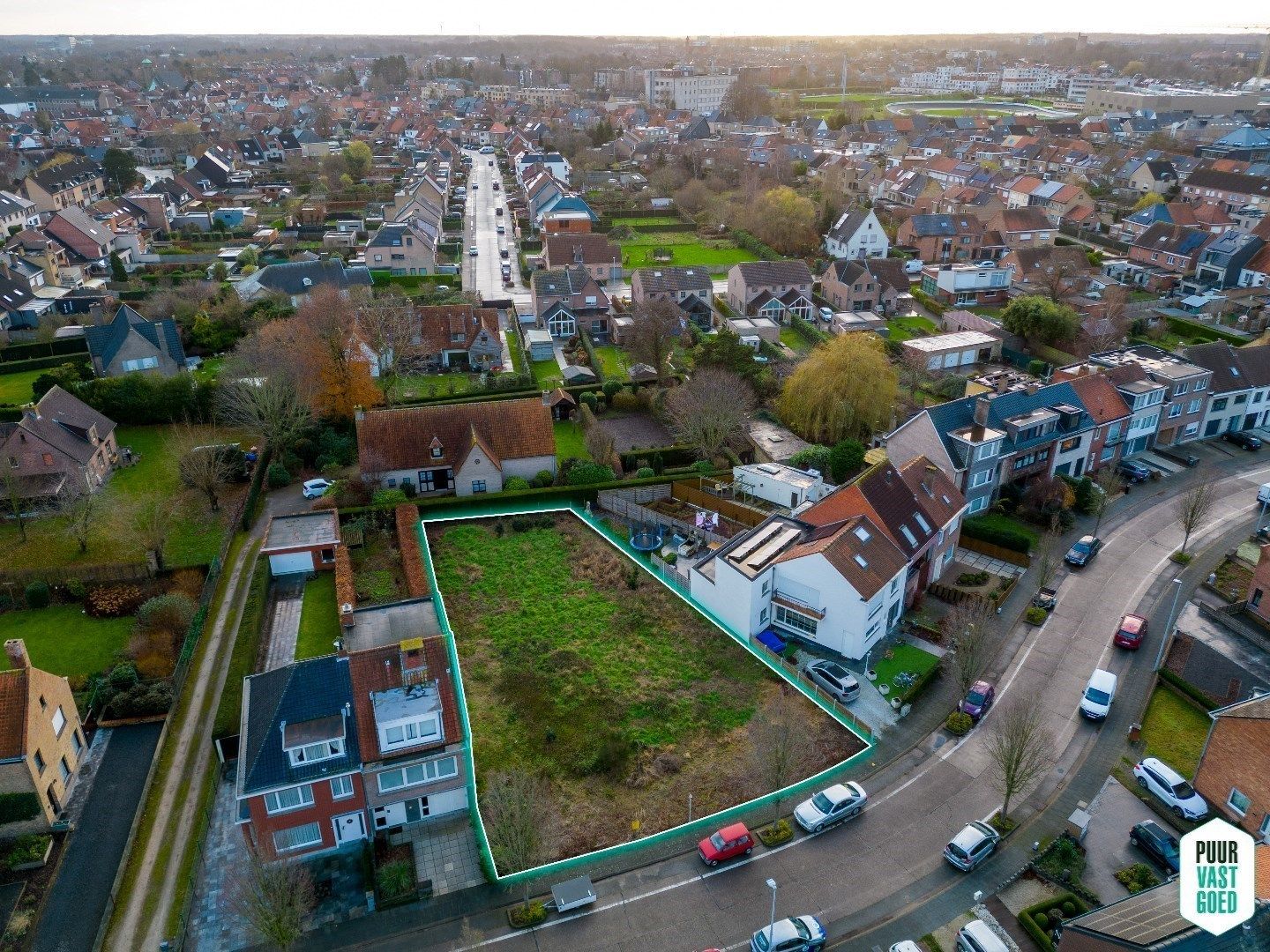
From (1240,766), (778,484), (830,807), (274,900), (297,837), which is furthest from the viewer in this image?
(778,484)

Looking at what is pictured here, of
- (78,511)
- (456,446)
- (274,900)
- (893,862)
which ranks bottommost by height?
(893,862)

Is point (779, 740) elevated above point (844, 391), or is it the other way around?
point (844, 391)

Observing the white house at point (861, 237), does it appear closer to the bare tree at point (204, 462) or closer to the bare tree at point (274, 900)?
the bare tree at point (204, 462)

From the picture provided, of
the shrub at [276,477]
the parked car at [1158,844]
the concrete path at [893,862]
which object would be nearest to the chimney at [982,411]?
the concrete path at [893,862]

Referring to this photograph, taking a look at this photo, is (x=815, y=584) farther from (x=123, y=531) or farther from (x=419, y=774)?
(x=123, y=531)

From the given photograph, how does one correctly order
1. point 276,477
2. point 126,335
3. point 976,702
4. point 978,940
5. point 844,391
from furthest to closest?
point 126,335 → point 844,391 → point 276,477 → point 976,702 → point 978,940

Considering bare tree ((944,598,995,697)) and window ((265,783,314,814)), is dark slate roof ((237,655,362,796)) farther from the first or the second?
bare tree ((944,598,995,697))

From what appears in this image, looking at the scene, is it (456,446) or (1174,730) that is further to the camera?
(456,446)

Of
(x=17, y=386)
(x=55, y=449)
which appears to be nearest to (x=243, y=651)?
(x=55, y=449)
